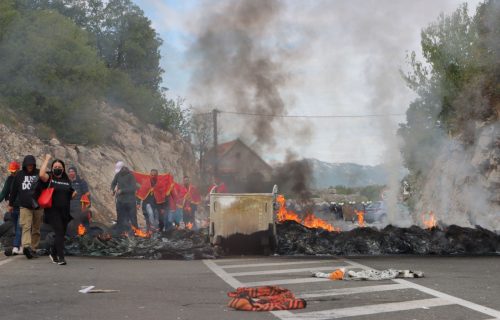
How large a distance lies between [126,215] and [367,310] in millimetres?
13695

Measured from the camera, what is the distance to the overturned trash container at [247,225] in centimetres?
1530

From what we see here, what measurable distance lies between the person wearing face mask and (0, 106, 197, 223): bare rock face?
49.9 ft

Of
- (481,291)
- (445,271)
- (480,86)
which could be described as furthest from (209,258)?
(480,86)

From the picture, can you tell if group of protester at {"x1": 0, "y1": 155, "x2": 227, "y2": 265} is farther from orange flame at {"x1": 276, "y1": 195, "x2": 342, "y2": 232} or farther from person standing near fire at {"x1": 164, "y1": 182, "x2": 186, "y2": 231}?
orange flame at {"x1": 276, "y1": 195, "x2": 342, "y2": 232}

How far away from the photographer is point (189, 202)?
24.0 metres

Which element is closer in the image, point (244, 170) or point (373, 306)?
point (373, 306)

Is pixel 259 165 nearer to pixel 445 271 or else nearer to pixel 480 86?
pixel 480 86

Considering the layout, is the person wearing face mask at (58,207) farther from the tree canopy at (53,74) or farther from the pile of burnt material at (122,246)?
the tree canopy at (53,74)

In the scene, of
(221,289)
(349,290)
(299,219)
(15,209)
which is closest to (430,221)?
(299,219)

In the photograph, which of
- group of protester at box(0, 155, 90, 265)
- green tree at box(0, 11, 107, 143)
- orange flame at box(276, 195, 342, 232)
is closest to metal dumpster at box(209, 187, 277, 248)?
group of protester at box(0, 155, 90, 265)

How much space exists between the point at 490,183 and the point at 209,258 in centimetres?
994

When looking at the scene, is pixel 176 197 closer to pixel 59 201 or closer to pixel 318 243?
pixel 318 243

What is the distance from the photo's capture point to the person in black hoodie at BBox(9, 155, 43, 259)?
537 inches

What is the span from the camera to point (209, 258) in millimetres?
14625
